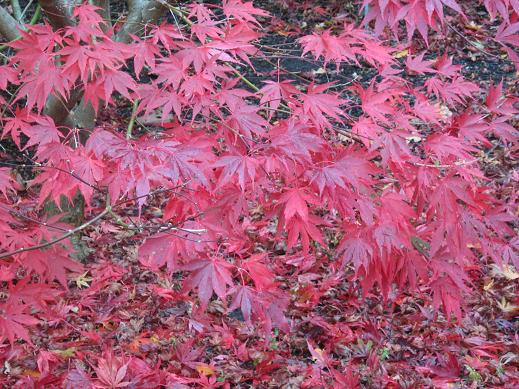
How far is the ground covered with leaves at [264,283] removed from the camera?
250 centimetres

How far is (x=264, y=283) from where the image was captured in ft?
8.95

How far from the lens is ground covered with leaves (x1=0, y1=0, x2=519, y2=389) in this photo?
98.3 inches

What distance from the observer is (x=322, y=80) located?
23.8 ft

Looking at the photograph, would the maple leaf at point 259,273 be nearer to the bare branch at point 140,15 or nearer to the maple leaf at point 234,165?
the maple leaf at point 234,165

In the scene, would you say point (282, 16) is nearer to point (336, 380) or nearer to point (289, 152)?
point (336, 380)

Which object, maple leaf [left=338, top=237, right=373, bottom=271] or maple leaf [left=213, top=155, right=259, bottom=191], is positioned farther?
maple leaf [left=338, top=237, right=373, bottom=271]

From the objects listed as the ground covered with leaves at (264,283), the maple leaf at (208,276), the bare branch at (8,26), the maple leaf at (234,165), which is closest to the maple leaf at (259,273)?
the ground covered with leaves at (264,283)

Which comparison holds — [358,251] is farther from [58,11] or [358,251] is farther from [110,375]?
[58,11]

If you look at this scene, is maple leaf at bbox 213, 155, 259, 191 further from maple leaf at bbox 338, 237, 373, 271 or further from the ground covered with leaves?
maple leaf at bbox 338, 237, 373, 271

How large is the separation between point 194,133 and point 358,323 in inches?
78.2

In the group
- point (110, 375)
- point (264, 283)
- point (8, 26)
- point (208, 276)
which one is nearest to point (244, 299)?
point (264, 283)

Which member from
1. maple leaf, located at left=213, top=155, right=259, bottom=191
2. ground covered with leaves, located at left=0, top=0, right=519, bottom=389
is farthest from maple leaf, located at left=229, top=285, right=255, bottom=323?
maple leaf, located at left=213, top=155, right=259, bottom=191

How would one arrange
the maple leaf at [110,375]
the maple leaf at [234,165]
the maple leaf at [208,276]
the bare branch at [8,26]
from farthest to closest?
1. the bare branch at [8,26]
2. the maple leaf at [110,375]
3. the maple leaf at [208,276]
4. the maple leaf at [234,165]

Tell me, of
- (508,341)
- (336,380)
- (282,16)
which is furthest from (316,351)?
(282,16)
